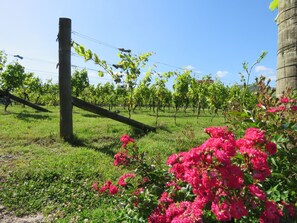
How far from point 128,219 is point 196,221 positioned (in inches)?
58.3

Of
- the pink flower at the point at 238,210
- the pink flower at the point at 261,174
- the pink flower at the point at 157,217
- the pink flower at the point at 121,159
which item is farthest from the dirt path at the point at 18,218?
the pink flower at the point at 261,174

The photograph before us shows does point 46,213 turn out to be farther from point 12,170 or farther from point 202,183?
point 202,183

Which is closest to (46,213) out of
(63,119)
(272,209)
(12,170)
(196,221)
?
(12,170)

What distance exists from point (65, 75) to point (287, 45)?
27.8 ft

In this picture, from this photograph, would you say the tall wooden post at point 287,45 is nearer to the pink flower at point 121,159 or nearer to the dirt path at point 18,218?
the pink flower at point 121,159

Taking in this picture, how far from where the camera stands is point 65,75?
9.62 m

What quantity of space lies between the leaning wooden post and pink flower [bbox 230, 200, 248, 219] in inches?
338

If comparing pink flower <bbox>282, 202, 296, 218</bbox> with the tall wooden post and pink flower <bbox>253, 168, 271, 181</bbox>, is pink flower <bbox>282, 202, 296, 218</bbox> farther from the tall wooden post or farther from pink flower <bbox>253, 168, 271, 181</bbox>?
the tall wooden post

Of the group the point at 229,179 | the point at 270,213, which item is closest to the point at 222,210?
the point at 229,179

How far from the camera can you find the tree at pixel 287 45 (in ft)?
7.09

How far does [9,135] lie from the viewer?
10445 mm

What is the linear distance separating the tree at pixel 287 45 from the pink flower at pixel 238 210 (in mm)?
1038

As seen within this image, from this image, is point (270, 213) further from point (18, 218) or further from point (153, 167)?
point (18, 218)

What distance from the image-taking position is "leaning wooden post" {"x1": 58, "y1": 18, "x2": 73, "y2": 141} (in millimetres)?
9547
